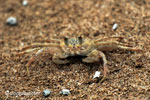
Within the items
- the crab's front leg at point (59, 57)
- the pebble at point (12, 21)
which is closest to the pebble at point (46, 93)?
the crab's front leg at point (59, 57)

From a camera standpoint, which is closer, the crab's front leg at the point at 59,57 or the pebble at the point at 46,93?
the pebble at the point at 46,93

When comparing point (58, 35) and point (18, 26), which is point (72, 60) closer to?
point (58, 35)

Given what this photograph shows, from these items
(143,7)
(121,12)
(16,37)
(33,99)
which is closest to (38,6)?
(16,37)

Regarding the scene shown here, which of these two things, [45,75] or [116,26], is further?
[116,26]

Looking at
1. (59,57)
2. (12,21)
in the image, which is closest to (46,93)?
(59,57)

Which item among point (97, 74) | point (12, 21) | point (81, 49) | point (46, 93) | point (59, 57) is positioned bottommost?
point (46, 93)

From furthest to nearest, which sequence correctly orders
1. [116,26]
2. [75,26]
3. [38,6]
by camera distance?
1. [38,6]
2. [75,26]
3. [116,26]

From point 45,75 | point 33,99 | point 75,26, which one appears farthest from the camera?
point 75,26

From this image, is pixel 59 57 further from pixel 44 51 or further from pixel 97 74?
pixel 97 74

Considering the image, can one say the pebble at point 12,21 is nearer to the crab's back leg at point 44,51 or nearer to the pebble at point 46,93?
the crab's back leg at point 44,51

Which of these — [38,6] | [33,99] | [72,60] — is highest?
[38,6]

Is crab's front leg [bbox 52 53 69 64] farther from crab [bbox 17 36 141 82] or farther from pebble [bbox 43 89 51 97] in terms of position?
pebble [bbox 43 89 51 97]
